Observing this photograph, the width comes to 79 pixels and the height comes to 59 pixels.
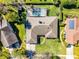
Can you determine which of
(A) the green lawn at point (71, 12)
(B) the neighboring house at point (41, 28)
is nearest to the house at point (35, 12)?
(B) the neighboring house at point (41, 28)

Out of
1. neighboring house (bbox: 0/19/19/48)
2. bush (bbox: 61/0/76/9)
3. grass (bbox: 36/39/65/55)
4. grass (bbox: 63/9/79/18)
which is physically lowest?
grass (bbox: 36/39/65/55)

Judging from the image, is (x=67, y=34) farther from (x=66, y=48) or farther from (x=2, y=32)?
(x=2, y=32)

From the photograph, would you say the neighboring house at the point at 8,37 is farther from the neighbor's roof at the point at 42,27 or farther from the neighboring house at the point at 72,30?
the neighboring house at the point at 72,30

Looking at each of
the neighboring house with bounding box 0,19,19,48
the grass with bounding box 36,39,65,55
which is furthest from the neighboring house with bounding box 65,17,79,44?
the neighboring house with bounding box 0,19,19,48

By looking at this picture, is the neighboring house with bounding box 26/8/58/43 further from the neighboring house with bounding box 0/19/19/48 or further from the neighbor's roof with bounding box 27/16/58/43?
the neighboring house with bounding box 0/19/19/48

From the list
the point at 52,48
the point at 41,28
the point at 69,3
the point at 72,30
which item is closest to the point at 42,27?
the point at 41,28

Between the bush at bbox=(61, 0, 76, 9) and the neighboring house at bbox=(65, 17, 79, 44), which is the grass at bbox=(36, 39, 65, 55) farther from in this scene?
the bush at bbox=(61, 0, 76, 9)

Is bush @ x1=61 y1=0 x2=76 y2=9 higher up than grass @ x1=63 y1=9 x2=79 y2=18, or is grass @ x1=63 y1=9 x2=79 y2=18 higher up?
bush @ x1=61 y1=0 x2=76 y2=9
